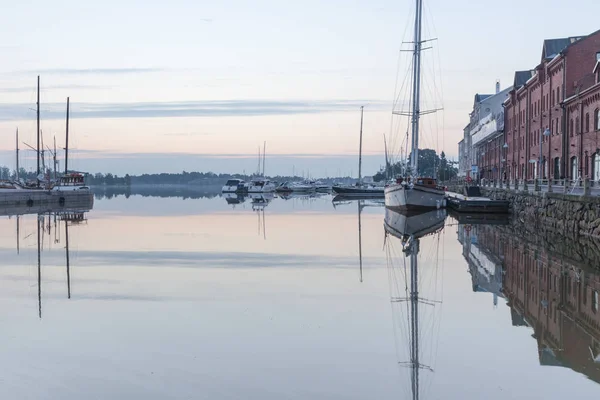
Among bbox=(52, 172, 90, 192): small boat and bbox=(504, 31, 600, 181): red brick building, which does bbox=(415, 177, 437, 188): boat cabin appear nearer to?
bbox=(504, 31, 600, 181): red brick building

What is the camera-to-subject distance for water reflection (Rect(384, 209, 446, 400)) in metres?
11.5

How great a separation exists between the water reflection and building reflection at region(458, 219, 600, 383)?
1433mm

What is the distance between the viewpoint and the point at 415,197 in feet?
181

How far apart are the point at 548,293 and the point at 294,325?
736 centimetres

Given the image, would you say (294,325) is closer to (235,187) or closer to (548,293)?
(548,293)

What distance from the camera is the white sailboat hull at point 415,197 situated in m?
55.0

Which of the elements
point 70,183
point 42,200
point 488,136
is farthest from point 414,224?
point 488,136

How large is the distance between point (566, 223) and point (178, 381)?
1127 inches

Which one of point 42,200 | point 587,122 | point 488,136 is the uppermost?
point 488,136

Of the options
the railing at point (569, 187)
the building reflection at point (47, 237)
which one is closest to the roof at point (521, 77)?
the railing at point (569, 187)

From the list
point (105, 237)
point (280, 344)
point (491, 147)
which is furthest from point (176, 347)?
point (491, 147)

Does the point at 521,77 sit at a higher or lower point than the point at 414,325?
higher

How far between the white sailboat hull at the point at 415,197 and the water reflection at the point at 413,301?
769 inches

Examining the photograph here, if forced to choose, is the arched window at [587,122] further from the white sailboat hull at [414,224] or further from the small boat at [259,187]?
the small boat at [259,187]
